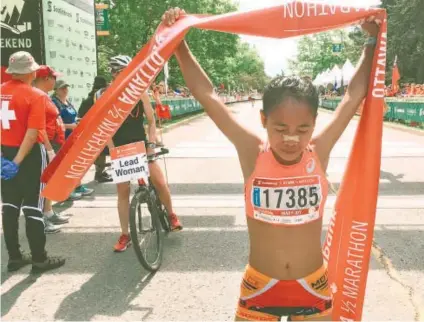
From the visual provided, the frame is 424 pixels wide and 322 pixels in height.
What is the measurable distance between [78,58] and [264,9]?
10.2 m

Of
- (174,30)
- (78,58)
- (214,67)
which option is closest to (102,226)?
(174,30)

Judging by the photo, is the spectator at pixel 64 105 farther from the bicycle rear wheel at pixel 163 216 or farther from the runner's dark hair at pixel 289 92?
the runner's dark hair at pixel 289 92

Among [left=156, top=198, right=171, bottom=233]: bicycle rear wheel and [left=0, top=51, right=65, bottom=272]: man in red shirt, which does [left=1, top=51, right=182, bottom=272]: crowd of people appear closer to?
[left=0, top=51, right=65, bottom=272]: man in red shirt

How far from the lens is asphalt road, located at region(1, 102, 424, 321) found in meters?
4.11

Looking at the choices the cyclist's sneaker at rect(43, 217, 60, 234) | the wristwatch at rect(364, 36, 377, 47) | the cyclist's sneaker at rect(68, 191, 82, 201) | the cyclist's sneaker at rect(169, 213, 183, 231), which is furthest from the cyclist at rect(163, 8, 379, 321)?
the cyclist's sneaker at rect(68, 191, 82, 201)

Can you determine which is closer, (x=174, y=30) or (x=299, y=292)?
(x=299, y=292)

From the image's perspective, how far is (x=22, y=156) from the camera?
475 cm

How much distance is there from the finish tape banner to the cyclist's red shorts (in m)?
0.72

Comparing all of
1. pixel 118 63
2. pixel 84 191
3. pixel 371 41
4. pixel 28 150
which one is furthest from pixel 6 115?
pixel 84 191

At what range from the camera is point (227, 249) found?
5.68 meters

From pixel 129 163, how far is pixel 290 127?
3.09m

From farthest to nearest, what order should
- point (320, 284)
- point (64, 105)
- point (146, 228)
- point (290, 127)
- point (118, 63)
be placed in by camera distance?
point (64, 105) → point (146, 228) → point (118, 63) → point (320, 284) → point (290, 127)

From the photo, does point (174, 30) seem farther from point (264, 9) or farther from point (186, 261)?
point (186, 261)

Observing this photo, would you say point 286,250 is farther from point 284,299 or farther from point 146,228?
point 146,228
